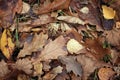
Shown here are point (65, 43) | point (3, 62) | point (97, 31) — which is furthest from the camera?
point (97, 31)

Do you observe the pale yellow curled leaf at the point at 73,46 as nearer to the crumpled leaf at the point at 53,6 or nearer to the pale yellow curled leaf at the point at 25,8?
the crumpled leaf at the point at 53,6

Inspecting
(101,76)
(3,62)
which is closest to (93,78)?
(101,76)

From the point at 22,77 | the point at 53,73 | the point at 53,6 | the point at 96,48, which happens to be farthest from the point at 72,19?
the point at 22,77

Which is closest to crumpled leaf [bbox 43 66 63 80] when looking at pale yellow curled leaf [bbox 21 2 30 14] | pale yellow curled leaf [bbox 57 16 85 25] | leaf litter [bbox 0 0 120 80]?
leaf litter [bbox 0 0 120 80]

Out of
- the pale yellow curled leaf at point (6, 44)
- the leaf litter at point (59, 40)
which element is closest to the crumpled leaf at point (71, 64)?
the leaf litter at point (59, 40)

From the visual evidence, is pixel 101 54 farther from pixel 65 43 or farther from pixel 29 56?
pixel 29 56
